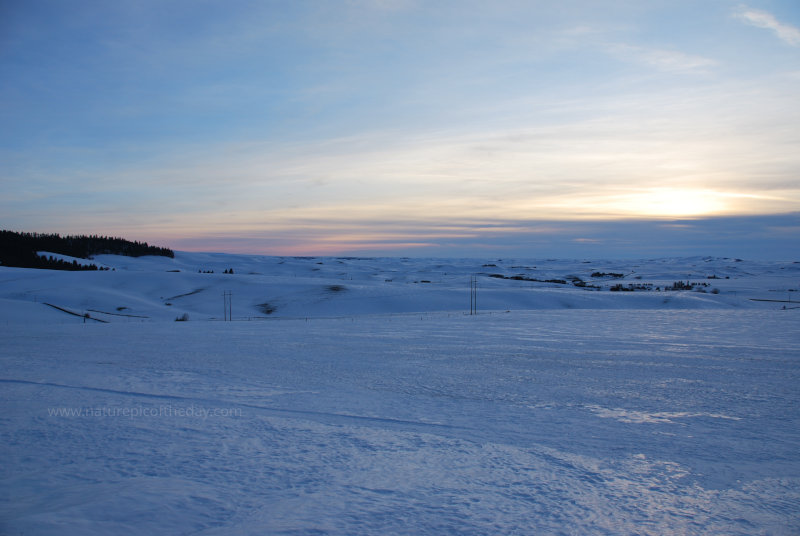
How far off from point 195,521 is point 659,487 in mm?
3490

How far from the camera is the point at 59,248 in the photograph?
52406 millimetres

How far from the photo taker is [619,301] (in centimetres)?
3159

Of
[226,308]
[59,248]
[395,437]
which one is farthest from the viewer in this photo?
[59,248]

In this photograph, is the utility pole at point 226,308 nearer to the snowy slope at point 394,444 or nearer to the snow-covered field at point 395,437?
the snow-covered field at point 395,437

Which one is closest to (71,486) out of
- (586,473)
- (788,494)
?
(586,473)

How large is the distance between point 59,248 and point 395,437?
57.0m

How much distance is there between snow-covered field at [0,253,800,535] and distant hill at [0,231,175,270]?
32.4 metres

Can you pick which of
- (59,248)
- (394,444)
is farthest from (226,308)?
(59,248)

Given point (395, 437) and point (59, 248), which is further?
point (59, 248)

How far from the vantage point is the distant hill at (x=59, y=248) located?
40.7 meters

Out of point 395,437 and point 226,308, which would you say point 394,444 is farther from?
point 226,308

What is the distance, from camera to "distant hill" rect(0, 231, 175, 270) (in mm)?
40719

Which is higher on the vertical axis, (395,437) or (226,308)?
(395,437)

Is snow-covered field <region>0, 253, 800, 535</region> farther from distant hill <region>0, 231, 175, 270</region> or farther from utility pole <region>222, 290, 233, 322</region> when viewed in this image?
distant hill <region>0, 231, 175, 270</region>
